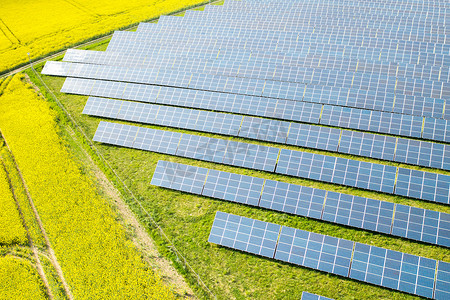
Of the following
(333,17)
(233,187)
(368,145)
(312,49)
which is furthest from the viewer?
(333,17)

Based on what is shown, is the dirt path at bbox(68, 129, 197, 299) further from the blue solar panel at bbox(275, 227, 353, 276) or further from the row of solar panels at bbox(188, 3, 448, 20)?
the row of solar panels at bbox(188, 3, 448, 20)

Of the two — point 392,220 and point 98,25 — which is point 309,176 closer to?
point 392,220

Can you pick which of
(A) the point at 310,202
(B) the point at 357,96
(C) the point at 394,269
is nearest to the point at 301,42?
(B) the point at 357,96

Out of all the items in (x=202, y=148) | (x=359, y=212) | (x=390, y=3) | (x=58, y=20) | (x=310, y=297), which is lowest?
(x=390, y=3)

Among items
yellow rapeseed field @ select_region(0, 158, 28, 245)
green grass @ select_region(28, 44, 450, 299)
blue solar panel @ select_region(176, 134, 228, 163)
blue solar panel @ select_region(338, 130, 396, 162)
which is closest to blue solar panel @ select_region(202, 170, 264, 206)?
green grass @ select_region(28, 44, 450, 299)

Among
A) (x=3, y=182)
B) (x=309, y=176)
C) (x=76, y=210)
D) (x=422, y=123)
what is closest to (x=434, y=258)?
(x=309, y=176)

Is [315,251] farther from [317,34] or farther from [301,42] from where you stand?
[317,34]
